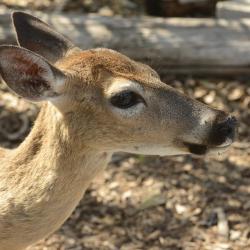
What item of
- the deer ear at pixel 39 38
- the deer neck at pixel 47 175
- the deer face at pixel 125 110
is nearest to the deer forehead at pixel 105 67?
the deer face at pixel 125 110

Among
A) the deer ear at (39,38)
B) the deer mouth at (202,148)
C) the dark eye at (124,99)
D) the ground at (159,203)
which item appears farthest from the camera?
the ground at (159,203)

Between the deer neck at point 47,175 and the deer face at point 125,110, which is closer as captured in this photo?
the deer face at point 125,110

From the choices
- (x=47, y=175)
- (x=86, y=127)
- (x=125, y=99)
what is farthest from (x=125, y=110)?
(x=47, y=175)

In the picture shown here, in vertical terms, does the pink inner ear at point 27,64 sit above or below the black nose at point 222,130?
above

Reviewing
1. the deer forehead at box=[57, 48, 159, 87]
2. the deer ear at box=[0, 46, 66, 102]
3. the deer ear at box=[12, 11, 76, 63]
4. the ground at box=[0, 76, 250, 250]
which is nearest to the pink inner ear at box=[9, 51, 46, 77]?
the deer ear at box=[0, 46, 66, 102]

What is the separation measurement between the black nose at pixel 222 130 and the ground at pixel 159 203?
1.69 meters

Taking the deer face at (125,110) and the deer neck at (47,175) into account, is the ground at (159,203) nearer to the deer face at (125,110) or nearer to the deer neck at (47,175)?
the deer neck at (47,175)

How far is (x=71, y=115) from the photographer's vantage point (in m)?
3.49

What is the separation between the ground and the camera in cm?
501

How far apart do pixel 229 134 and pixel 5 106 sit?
10.1 feet

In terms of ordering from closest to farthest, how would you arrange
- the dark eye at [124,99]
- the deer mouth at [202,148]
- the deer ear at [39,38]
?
the dark eye at [124,99]
the deer mouth at [202,148]
the deer ear at [39,38]

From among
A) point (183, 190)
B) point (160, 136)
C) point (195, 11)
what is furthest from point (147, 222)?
point (195, 11)

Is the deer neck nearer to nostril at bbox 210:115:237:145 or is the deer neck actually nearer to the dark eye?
the dark eye

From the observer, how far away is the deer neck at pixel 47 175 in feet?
11.6
